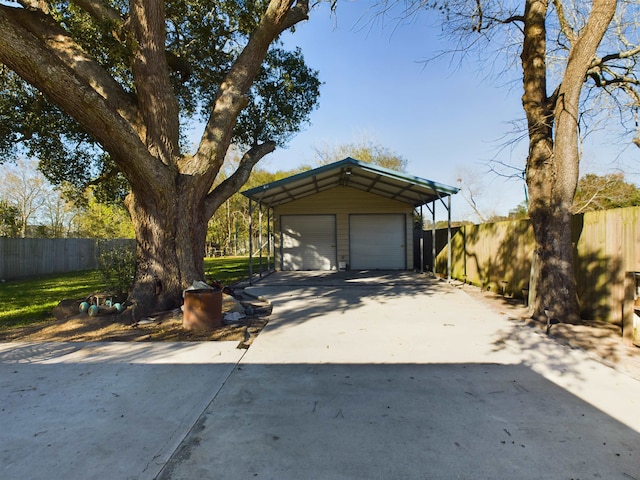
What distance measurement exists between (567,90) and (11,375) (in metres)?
8.11

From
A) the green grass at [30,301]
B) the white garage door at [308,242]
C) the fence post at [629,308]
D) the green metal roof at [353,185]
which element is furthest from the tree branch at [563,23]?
the white garage door at [308,242]

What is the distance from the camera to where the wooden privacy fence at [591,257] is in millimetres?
5449

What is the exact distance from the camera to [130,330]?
5742 mm

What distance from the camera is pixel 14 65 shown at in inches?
186

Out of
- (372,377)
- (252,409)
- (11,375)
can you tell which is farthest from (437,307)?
(11,375)

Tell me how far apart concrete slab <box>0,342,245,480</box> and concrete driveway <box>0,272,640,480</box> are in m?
0.01

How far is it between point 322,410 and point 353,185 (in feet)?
41.5

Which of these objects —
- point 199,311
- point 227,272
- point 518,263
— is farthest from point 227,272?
point 518,263

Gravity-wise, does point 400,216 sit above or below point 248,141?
below

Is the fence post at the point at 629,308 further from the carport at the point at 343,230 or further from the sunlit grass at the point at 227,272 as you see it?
the carport at the point at 343,230

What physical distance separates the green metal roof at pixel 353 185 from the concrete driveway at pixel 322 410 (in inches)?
258

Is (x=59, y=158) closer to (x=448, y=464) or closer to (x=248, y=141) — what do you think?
(x=248, y=141)

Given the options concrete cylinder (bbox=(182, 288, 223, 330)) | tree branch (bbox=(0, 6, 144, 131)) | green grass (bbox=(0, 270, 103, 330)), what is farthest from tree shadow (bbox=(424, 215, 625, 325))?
green grass (bbox=(0, 270, 103, 330))

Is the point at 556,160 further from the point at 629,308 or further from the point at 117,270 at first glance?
the point at 117,270
